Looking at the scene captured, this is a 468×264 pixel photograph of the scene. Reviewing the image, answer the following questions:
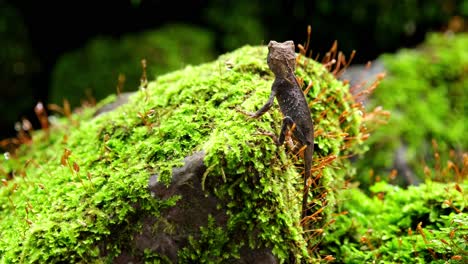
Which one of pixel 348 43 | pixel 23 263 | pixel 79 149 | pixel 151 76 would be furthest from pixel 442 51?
pixel 23 263

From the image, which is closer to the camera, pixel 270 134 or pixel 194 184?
pixel 194 184


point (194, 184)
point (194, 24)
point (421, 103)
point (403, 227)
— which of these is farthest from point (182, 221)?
point (194, 24)

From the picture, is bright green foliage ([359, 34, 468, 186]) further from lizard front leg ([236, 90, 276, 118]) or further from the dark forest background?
lizard front leg ([236, 90, 276, 118])

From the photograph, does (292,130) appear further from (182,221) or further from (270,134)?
(182,221)

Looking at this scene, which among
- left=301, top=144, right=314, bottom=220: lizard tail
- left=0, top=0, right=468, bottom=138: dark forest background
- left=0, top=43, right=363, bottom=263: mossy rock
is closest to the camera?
left=0, top=43, right=363, bottom=263: mossy rock

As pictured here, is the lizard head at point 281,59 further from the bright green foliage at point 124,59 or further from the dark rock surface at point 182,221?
the bright green foliage at point 124,59

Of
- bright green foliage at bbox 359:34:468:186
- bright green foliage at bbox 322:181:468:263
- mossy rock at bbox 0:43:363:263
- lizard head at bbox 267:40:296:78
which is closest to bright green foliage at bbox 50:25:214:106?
bright green foliage at bbox 359:34:468:186
